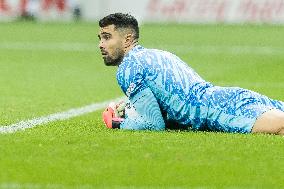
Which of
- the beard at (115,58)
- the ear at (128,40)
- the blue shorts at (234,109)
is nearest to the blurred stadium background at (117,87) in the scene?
the blue shorts at (234,109)

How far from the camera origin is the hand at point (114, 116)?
32.1 ft

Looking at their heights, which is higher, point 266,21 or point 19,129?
point 19,129

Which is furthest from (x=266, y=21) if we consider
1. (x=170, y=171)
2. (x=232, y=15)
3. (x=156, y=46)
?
(x=170, y=171)

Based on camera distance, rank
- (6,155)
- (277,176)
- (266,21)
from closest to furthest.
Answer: (277,176), (6,155), (266,21)

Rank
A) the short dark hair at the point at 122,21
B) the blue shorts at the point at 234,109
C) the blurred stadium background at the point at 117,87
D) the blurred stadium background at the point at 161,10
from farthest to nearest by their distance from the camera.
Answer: the blurred stadium background at the point at 161,10
the short dark hair at the point at 122,21
the blue shorts at the point at 234,109
the blurred stadium background at the point at 117,87

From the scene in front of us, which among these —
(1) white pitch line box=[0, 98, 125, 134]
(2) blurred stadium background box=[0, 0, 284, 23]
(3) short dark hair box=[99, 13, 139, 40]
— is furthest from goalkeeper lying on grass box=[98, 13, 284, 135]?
(2) blurred stadium background box=[0, 0, 284, 23]

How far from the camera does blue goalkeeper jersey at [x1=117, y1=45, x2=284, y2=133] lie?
31.0 feet

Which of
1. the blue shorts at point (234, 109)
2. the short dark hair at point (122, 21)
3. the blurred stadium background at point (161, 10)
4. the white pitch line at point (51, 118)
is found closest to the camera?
the blue shorts at point (234, 109)

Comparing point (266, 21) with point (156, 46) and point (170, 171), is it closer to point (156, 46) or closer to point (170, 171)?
point (156, 46)

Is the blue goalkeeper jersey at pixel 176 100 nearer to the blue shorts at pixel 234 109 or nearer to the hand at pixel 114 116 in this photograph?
the blue shorts at pixel 234 109

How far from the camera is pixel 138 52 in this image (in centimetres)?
965

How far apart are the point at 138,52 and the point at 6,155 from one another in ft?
6.45

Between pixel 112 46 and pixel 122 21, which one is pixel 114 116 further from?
pixel 122 21

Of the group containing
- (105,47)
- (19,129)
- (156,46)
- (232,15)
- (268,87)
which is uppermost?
(105,47)
